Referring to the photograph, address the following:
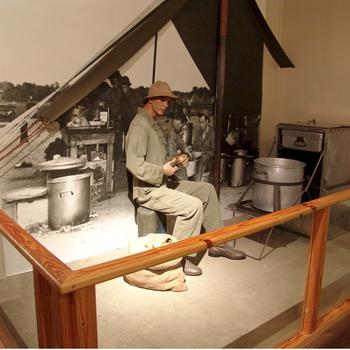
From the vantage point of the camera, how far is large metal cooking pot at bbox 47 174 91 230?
296cm

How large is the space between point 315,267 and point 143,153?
59.4 inches

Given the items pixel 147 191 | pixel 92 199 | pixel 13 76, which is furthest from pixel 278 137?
pixel 13 76

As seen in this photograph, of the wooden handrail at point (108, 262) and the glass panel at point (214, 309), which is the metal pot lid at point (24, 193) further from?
the wooden handrail at point (108, 262)

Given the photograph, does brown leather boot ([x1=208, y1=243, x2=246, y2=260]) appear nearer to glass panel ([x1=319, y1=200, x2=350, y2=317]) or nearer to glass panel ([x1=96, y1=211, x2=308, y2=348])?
glass panel ([x1=96, y1=211, x2=308, y2=348])

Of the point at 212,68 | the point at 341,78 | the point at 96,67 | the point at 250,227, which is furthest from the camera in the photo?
the point at 341,78

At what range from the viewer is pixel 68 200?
3.03 meters

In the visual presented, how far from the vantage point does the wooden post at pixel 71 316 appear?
1260mm

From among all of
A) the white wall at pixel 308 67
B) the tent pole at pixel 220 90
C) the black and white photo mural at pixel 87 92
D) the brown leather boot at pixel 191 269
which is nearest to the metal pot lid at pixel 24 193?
the black and white photo mural at pixel 87 92

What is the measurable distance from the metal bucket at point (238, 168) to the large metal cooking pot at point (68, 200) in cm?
175

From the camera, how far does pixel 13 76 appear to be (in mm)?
2588

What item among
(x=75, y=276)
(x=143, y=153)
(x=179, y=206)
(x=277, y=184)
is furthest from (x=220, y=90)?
(x=75, y=276)

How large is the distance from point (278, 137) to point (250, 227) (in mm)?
2424

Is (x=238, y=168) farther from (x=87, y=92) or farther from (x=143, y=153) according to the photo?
(x=87, y=92)

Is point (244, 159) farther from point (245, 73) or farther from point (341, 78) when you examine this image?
point (341, 78)
